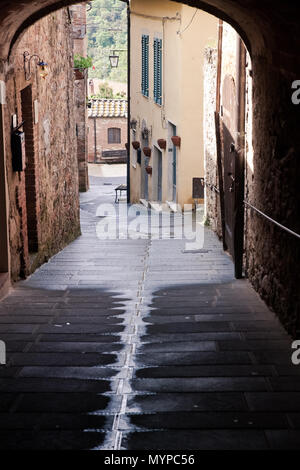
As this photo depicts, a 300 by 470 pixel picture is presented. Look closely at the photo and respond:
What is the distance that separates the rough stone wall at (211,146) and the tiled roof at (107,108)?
973 inches

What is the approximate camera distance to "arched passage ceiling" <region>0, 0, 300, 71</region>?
489 cm

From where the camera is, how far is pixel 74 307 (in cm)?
634

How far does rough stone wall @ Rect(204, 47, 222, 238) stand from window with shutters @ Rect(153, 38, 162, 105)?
5487 mm

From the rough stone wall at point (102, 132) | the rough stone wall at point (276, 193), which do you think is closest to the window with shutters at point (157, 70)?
the rough stone wall at point (276, 193)

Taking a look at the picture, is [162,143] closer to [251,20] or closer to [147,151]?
[147,151]

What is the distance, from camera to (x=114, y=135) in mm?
37781

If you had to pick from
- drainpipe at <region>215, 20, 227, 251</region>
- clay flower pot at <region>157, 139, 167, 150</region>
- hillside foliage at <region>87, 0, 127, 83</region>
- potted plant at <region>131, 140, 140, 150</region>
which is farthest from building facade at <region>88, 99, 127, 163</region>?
drainpipe at <region>215, 20, 227, 251</region>

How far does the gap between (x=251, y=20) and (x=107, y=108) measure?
32307mm

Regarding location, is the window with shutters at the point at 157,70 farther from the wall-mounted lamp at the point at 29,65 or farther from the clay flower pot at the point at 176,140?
the wall-mounted lamp at the point at 29,65

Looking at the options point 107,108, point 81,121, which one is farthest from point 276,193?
point 107,108

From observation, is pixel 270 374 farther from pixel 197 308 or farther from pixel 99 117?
pixel 99 117

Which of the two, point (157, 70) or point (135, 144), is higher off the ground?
point (157, 70)

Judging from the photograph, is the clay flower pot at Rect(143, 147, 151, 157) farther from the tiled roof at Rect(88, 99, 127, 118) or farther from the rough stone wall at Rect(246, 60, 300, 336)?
the tiled roof at Rect(88, 99, 127, 118)
